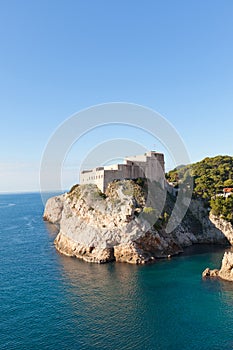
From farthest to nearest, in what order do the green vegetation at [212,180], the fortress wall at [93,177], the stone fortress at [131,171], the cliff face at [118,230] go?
the green vegetation at [212,180] < the fortress wall at [93,177] < the stone fortress at [131,171] < the cliff face at [118,230]

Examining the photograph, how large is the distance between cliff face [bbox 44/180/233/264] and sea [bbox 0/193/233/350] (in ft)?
8.20

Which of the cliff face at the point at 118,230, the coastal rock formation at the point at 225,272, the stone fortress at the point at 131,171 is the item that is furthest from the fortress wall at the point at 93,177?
the coastal rock formation at the point at 225,272

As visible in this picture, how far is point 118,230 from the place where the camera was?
48656mm

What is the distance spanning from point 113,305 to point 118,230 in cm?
1887

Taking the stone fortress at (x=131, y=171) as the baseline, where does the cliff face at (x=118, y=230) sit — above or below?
below

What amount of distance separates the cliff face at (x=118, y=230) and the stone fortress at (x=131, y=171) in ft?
6.08

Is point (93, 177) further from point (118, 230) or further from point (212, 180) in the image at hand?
point (212, 180)

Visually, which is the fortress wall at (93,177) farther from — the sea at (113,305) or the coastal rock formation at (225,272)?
the coastal rock formation at (225,272)

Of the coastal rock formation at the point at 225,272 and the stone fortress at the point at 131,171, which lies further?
the stone fortress at the point at 131,171

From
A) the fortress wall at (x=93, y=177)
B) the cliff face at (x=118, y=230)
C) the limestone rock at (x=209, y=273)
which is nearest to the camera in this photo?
the limestone rock at (x=209, y=273)

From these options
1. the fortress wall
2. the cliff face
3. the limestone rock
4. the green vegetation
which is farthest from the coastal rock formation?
the fortress wall

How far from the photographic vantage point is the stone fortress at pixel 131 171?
57.3 m

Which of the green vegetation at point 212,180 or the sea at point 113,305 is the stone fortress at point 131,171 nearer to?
the green vegetation at point 212,180

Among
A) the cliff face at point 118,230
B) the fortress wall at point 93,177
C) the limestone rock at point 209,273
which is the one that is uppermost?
the fortress wall at point 93,177
